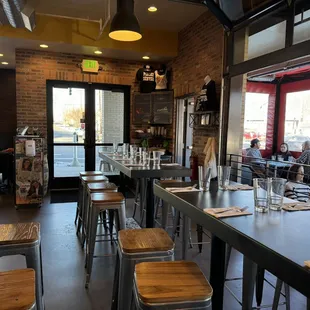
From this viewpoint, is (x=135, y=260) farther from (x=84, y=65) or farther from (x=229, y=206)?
(x=84, y=65)

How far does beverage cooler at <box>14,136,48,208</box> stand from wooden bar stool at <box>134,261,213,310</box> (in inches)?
153

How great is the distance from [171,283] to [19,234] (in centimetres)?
100

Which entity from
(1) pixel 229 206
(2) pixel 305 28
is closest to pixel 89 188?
(1) pixel 229 206

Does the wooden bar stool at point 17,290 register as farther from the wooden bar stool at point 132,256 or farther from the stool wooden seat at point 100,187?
the stool wooden seat at point 100,187

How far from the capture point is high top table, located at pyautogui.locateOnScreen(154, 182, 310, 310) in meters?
0.95

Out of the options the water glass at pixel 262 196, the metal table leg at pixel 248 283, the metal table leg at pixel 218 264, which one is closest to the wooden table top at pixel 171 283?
the metal table leg at pixel 218 264

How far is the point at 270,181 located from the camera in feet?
5.05

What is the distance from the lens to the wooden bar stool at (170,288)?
1.19m

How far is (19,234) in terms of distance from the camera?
5.79ft

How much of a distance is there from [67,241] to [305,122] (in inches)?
257

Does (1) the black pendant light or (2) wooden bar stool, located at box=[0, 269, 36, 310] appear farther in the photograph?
(1) the black pendant light

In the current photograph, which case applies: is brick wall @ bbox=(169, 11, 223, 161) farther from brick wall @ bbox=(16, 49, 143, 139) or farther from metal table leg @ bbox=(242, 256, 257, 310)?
metal table leg @ bbox=(242, 256, 257, 310)

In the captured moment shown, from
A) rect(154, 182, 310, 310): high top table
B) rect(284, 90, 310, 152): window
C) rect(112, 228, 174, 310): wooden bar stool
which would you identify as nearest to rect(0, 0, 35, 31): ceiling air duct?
rect(154, 182, 310, 310): high top table

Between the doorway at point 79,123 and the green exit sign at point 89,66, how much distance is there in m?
0.33
